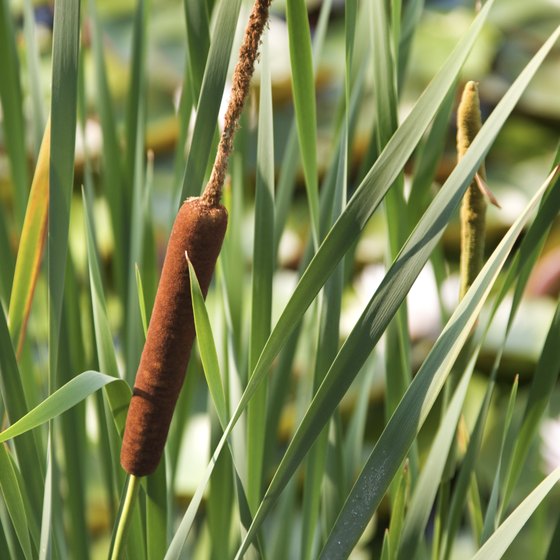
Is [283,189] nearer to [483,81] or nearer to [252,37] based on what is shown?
[252,37]

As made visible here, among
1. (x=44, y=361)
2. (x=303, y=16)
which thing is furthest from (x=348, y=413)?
(x=303, y=16)

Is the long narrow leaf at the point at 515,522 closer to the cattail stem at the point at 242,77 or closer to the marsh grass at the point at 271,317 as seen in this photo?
the marsh grass at the point at 271,317

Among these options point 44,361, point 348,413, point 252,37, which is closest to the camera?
point 252,37

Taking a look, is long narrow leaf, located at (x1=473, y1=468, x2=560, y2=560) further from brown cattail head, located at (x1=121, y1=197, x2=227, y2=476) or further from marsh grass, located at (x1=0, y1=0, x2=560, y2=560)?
brown cattail head, located at (x1=121, y1=197, x2=227, y2=476)

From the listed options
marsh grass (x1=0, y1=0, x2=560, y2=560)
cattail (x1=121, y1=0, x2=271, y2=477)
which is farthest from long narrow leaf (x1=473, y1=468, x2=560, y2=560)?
cattail (x1=121, y1=0, x2=271, y2=477)

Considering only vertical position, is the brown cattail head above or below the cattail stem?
below

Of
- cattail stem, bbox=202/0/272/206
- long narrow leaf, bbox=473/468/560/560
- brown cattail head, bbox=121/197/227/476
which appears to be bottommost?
long narrow leaf, bbox=473/468/560/560

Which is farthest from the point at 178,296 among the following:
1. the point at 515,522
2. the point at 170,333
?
the point at 515,522

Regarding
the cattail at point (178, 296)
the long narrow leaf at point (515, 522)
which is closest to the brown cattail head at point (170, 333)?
the cattail at point (178, 296)
